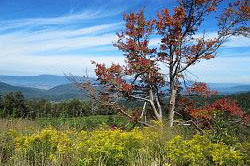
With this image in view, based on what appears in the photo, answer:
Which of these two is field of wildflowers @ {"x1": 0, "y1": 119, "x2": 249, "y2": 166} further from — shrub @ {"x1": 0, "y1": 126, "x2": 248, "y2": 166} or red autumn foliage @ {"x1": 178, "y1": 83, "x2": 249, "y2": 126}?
red autumn foliage @ {"x1": 178, "y1": 83, "x2": 249, "y2": 126}

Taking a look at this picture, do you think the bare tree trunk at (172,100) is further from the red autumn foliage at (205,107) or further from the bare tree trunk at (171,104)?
the red autumn foliage at (205,107)

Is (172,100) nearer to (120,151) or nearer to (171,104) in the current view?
(171,104)

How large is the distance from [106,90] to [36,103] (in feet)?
158

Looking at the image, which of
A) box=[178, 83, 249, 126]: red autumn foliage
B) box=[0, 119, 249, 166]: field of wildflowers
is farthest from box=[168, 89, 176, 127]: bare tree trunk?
box=[0, 119, 249, 166]: field of wildflowers

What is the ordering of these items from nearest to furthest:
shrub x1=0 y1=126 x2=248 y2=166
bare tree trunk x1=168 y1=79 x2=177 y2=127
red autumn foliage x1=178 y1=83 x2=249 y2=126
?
shrub x1=0 y1=126 x2=248 y2=166
red autumn foliage x1=178 y1=83 x2=249 y2=126
bare tree trunk x1=168 y1=79 x2=177 y2=127

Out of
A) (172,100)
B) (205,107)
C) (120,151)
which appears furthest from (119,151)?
(172,100)

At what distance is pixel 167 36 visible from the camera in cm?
980

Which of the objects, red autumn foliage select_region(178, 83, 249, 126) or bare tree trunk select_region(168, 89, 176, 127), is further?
bare tree trunk select_region(168, 89, 176, 127)

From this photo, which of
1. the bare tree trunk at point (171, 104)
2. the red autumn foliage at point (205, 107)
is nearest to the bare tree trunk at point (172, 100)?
the bare tree trunk at point (171, 104)

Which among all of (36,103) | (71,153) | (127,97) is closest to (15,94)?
(36,103)

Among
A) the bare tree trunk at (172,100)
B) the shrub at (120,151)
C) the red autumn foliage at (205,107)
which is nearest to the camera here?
the shrub at (120,151)

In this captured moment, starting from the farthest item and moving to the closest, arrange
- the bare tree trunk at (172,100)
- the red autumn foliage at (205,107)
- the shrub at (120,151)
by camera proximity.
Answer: the bare tree trunk at (172,100)
the red autumn foliage at (205,107)
the shrub at (120,151)

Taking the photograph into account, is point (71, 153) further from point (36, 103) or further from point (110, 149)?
point (36, 103)

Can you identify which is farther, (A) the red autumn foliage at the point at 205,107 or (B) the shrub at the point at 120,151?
(A) the red autumn foliage at the point at 205,107
